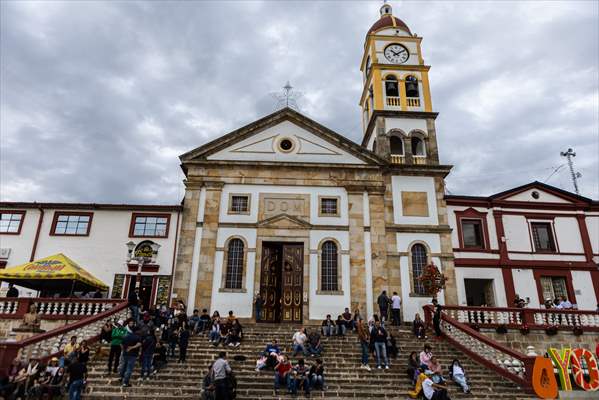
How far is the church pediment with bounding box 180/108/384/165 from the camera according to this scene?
2336 centimetres

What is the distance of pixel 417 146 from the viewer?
85.0 feet

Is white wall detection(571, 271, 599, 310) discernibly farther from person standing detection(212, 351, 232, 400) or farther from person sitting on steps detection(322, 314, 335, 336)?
person standing detection(212, 351, 232, 400)

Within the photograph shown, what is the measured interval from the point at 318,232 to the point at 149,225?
859cm

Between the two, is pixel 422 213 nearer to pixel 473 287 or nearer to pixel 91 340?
pixel 473 287

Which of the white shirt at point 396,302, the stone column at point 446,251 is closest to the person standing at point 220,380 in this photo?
the white shirt at point 396,302

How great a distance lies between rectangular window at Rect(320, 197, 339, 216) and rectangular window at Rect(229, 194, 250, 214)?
12.6ft

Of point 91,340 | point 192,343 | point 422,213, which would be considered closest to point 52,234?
point 91,340

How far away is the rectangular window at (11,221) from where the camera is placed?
21.9m

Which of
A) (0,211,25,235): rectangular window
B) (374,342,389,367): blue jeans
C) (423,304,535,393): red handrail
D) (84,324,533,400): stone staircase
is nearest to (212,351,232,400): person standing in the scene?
(84,324,533,400): stone staircase

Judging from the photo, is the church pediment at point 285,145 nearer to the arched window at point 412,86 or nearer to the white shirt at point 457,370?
the arched window at point 412,86

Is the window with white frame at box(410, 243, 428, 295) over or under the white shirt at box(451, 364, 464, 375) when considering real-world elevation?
over

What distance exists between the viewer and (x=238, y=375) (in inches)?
541

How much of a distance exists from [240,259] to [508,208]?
15091 mm

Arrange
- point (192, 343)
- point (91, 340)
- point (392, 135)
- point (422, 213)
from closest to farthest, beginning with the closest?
point (91, 340), point (192, 343), point (422, 213), point (392, 135)
